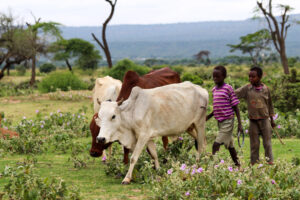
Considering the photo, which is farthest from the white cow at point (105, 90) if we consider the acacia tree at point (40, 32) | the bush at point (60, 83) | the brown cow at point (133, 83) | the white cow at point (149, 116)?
the acacia tree at point (40, 32)

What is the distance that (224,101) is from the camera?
20.7 ft

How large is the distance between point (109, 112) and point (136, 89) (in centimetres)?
51

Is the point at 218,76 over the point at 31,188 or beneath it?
over

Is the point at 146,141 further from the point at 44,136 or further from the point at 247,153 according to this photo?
the point at 44,136

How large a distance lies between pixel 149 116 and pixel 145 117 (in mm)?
68

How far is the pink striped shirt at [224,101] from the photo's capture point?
630 cm

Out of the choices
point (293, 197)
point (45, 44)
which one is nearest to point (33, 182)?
point (293, 197)

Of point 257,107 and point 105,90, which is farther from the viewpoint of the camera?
point 105,90

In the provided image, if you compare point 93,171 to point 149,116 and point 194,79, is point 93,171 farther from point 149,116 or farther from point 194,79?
point 194,79

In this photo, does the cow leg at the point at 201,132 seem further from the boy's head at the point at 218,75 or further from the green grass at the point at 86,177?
the green grass at the point at 86,177

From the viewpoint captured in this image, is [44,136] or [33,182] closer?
[33,182]

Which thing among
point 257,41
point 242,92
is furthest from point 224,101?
point 257,41

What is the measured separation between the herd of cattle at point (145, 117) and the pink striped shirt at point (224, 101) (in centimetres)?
55

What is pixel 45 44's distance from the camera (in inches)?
1396
